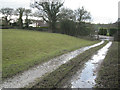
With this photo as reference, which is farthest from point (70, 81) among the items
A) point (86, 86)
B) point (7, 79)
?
point (7, 79)

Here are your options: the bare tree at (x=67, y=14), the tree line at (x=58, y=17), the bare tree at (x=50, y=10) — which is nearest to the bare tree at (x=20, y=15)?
the tree line at (x=58, y=17)

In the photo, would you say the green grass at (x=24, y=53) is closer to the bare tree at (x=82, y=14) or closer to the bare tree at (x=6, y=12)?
the bare tree at (x=82, y=14)

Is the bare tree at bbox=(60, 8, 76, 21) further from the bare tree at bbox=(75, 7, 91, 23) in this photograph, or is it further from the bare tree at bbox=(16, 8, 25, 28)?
the bare tree at bbox=(16, 8, 25, 28)

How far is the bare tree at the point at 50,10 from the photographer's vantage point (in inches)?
1227

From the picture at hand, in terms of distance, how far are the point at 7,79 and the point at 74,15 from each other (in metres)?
25.4

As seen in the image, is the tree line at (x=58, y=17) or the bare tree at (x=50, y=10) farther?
the bare tree at (x=50, y=10)

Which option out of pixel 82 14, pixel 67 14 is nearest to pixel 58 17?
pixel 67 14

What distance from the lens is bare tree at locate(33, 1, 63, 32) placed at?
31.2 m

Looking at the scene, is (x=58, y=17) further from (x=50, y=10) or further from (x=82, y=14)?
(x=82, y=14)

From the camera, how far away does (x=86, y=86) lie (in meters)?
4.12

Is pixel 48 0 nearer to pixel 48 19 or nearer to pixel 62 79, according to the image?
pixel 48 19

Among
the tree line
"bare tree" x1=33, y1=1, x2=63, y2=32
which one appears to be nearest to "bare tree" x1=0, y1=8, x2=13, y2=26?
the tree line

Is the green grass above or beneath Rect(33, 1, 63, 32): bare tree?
beneath

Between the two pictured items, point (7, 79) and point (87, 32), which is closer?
point (7, 79)
